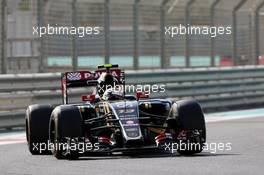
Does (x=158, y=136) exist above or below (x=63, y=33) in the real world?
below

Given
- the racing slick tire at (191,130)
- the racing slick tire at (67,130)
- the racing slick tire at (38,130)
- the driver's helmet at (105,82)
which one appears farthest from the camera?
the driver's helmet at (105,82)

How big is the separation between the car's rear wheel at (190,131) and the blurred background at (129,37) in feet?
17.8

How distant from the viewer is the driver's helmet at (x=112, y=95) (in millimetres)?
11477

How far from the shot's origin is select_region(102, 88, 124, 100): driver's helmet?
452 inches

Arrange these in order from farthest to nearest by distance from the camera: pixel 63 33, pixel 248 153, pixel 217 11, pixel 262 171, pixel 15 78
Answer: pixel 217 11 → pixel 63 33 → pixel 15 78 → pixel 248 153 → pixel 262 171

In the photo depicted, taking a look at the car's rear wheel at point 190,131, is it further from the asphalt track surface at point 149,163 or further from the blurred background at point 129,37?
the blurred background at point 129,37

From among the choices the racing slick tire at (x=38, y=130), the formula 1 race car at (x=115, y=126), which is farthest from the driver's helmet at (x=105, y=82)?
the racing slick tire at (x=38, y=130)

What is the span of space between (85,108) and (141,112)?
0.73 m

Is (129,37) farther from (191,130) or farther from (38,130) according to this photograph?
(191,130)

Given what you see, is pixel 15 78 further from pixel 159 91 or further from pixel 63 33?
pixel 159 91

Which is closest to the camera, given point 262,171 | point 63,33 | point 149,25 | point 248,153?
point 262,171

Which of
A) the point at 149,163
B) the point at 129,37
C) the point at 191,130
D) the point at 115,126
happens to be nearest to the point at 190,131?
the point at 191,130

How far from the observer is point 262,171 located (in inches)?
341

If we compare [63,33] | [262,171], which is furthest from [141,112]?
[63,33]
